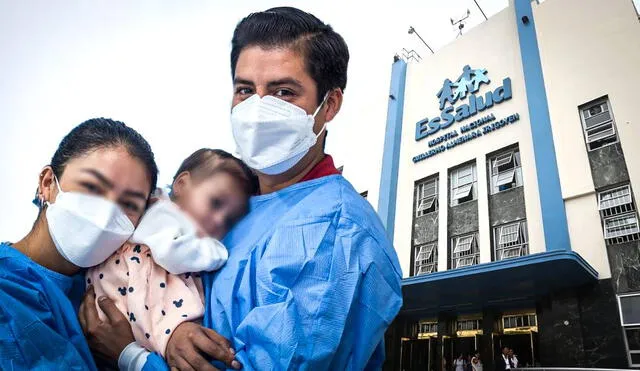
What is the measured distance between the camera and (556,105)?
11.0m

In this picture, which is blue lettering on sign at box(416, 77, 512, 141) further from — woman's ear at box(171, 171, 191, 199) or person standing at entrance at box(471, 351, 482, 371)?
woman's ear at box(171, 171, 191, 199)

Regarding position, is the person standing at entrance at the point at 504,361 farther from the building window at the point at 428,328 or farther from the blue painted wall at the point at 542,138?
the blue painted wall at the point at 542,138

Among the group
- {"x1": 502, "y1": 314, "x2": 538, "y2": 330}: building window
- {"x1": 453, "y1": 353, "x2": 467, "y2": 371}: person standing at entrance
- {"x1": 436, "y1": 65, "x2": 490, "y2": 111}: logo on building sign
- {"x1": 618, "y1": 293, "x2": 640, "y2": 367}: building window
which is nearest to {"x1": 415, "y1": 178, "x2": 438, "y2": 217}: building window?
{"x1": 436, "y1": 65, "x2": 490, "y2": 111}: logo on building sign

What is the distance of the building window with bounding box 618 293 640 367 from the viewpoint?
8.21 m

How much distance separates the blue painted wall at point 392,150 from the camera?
551 inches

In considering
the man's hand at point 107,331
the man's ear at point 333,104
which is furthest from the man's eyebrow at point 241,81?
the man's hand at point 107,331

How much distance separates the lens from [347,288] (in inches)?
45.2

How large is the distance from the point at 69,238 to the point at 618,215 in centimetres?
1049

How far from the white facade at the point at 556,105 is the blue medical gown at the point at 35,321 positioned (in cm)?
1024

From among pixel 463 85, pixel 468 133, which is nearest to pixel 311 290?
pixel 468 133

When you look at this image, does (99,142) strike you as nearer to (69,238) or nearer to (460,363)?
(69,238)

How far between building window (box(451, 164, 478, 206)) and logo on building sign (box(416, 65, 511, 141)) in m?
1.61

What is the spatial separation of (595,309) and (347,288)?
9915 millimetres

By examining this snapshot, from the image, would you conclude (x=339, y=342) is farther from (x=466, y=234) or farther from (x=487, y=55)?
(x=487, y=55)
